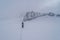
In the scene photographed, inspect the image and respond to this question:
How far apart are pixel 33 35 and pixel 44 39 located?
0.17 meters

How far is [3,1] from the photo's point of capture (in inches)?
51.6

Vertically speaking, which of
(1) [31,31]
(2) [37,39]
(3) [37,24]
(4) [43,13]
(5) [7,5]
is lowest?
(2) [37,39]

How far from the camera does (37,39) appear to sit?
4.14ft

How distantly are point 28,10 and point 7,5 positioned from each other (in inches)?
13.1

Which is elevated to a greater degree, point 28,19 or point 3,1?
point 3,1

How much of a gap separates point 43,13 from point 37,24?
0.19 meters

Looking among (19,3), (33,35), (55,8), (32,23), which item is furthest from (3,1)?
(55,8)

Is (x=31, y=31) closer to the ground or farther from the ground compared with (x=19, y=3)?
closer to the ground

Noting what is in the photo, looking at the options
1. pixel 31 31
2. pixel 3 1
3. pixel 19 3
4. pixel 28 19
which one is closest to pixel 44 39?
pixel 31 31

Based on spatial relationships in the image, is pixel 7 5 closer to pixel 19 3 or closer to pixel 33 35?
pixel 19 3

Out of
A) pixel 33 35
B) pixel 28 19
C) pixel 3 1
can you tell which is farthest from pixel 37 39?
pixel 3 1

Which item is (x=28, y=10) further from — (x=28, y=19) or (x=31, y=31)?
(x=31, y=31)

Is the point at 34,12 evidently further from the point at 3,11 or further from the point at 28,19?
the point at 3,11

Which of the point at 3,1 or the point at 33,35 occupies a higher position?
the point at 3,1
